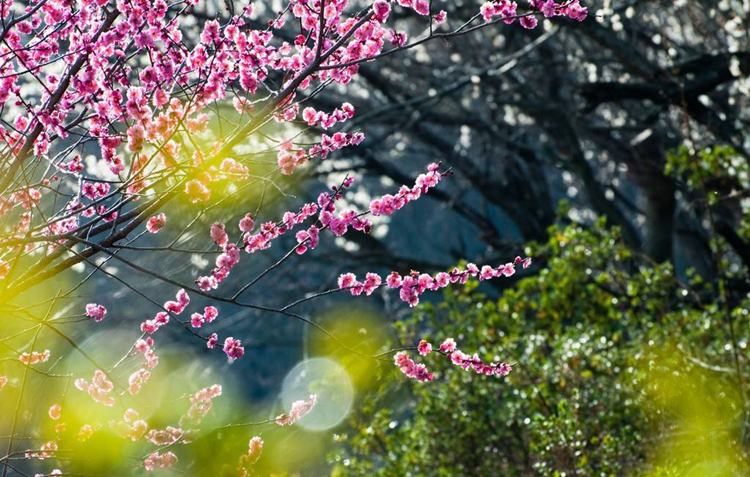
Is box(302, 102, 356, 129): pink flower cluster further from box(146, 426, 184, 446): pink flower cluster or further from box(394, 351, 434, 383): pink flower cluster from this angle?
box(146, 426, 184, 446): pink flower cluster

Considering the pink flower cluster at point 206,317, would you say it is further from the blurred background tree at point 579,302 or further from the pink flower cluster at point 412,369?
the pink flower cluster at point 412,369

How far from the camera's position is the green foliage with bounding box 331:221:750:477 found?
18.0 ft

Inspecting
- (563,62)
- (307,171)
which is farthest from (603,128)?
(307,171)

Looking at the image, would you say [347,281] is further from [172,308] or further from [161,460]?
[161,460]

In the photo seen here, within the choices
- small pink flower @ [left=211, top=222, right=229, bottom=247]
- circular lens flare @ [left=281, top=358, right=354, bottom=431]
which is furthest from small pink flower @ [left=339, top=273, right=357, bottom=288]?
circular lens flare @ [left=281, top=358, right=354, bottom=431]

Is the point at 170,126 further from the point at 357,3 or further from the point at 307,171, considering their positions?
the point at 357,3

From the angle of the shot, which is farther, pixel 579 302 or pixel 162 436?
pixel 579 302

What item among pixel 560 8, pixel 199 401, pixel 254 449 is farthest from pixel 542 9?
pixel 254 449

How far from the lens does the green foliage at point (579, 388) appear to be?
549 centimetres

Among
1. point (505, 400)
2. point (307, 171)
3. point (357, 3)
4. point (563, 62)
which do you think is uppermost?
point (357, 3)

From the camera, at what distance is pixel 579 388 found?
6.30 meters

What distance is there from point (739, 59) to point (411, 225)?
25492 millimetres

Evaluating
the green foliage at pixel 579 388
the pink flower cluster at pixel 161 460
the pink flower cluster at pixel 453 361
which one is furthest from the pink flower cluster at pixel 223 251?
the green foliage at pixel 579 388

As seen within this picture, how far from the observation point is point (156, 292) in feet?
46.9
